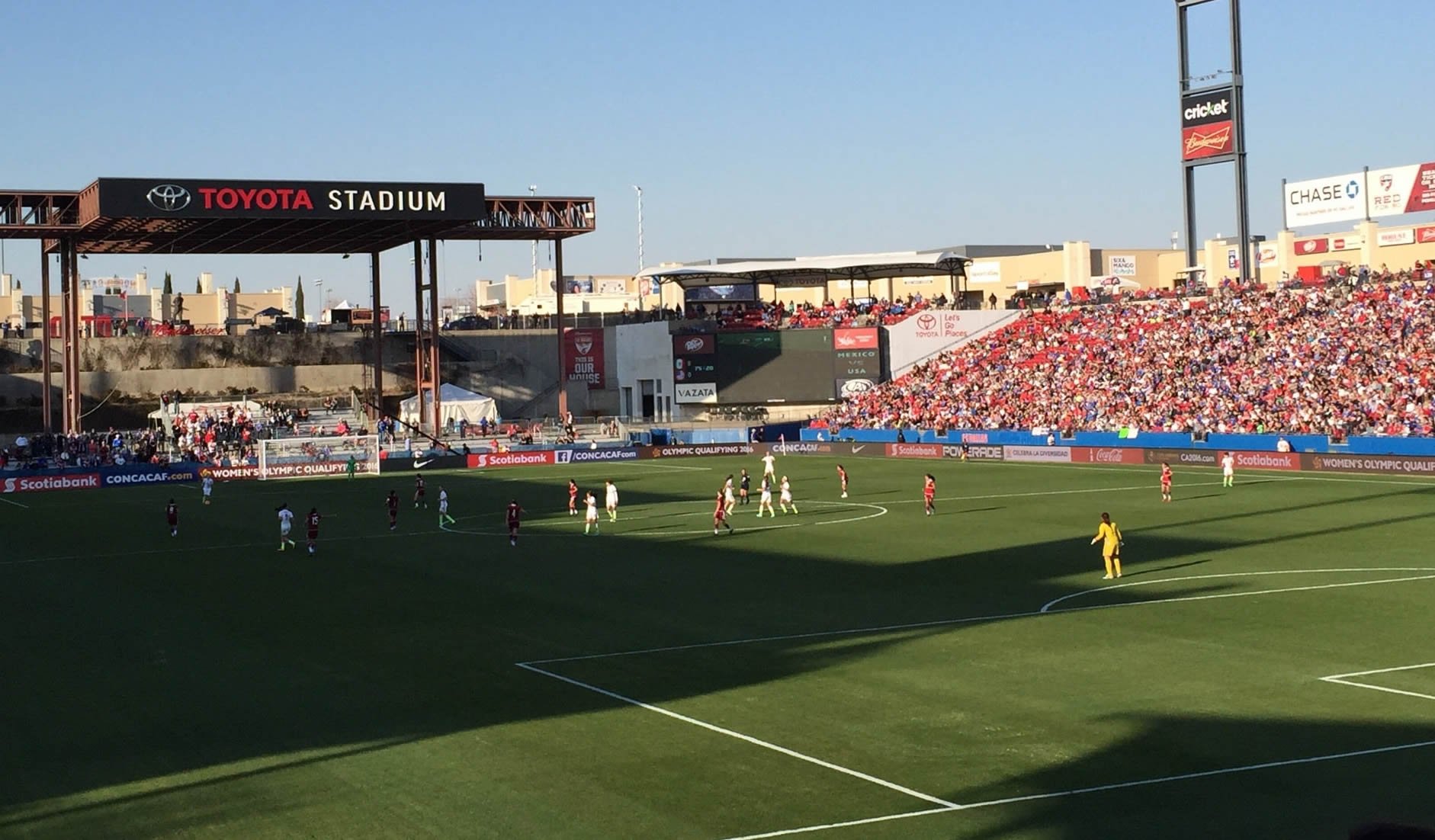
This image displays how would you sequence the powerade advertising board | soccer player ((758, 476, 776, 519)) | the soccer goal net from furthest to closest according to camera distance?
the powerade advertising board
the soccer goal net
soccer player ((758, 476, 776, 519))

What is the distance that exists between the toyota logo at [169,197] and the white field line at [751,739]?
2213 inches

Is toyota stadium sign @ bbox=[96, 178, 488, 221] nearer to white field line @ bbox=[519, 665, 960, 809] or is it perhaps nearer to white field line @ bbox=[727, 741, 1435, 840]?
white field line @ bbox=[519, 665, 960, 809]

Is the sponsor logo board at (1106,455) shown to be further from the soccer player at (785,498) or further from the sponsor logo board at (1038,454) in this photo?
the soccer player at (785,498)

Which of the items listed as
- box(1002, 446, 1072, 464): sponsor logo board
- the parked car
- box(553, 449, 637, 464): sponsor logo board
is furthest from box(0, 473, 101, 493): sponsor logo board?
box(1002, 446, 1072, 464): sponsor logo board

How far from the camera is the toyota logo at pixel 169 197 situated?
73.5 meters

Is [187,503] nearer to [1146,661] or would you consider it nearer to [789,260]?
[1146,661]

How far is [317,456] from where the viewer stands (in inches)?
3113

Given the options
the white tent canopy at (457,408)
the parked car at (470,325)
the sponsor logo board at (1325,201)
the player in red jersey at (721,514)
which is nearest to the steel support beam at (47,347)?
the white tent canopy at (457,408)

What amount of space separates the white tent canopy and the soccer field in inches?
1825

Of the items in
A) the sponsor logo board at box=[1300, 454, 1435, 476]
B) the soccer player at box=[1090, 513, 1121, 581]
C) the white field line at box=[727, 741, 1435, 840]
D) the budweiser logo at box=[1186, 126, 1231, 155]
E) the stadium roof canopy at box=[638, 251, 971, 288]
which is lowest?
the white field line at box=[727, 741, 1435, 840]

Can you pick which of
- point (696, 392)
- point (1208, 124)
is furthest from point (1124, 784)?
point (696, 392)

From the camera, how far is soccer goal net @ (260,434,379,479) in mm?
76500

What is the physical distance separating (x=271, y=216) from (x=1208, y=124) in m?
52.0

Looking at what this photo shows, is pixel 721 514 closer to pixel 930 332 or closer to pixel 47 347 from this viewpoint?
pixel 47 347
